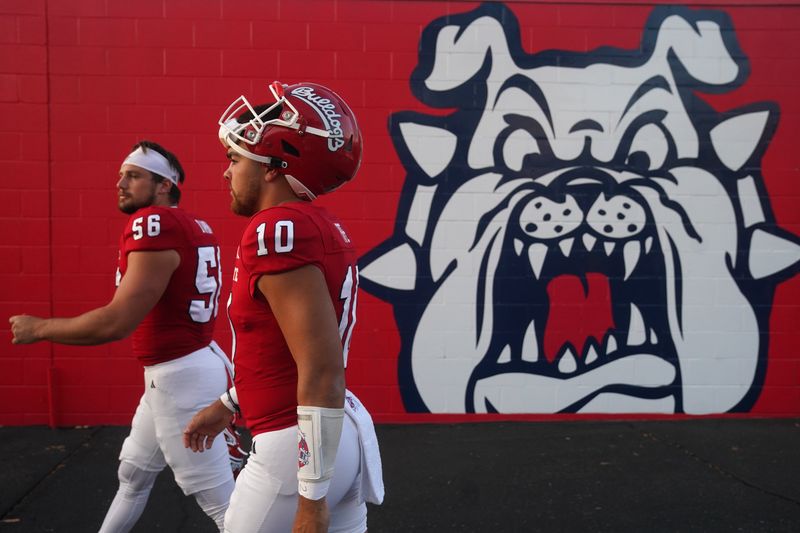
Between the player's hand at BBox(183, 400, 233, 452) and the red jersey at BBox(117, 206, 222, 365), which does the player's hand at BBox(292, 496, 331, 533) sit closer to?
the player's hand at BBox(183, 400, 233, 452)

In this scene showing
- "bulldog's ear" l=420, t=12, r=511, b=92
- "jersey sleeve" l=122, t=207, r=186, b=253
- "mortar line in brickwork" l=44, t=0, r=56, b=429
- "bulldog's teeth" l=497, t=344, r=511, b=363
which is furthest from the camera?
"bulldog's teeth" l=497, t=344, r=511, b=363

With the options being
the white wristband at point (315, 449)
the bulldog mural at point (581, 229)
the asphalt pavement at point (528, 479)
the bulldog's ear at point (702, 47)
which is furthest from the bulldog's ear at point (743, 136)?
the white wristband at point (315, 449)

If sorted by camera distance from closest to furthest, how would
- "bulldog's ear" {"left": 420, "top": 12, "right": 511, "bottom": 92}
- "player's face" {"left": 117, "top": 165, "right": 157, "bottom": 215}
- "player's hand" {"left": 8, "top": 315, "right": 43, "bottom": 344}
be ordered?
"player's hand" {"left": 8, "top": 315, "right": 43, "bottom": 344} → "player's face" {"left": 117, "top": 165, "right": 157, "bottom": 215} → "bulldog's ear" {"left": 420, "top": 12, "right": 511, "bottom": 92}

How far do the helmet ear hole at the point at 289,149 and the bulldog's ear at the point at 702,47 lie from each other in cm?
476

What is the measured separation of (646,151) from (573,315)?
4.81 ft

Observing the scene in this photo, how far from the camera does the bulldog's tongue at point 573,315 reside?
5.97 meters

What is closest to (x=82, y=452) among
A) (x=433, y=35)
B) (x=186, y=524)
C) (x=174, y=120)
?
(x=186, y=524)

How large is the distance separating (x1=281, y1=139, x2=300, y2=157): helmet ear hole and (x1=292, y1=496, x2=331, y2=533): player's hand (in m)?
0.92

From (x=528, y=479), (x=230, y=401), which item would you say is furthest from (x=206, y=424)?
(x=528, y=479)

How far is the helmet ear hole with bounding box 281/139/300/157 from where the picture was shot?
2.04 meters

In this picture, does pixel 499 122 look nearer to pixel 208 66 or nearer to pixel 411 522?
pixel 208 66

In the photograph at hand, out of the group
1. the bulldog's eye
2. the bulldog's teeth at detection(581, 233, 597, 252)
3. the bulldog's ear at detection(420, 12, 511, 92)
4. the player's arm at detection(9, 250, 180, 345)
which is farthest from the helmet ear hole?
the bulldog's eye

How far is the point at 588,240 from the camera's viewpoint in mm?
5961

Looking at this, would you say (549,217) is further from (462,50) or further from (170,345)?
(170,345)
